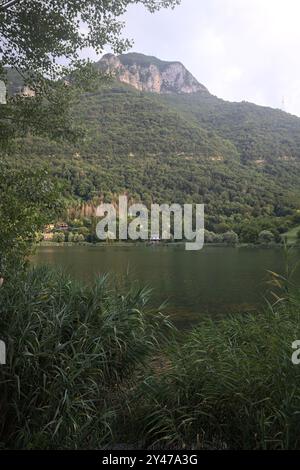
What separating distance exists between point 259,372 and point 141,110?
415 feet

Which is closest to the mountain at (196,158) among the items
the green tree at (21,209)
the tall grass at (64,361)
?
the green tree at (21,209)

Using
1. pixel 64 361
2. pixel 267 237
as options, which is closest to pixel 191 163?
pixel 267 237

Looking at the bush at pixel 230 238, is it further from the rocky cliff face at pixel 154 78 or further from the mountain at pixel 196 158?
the rocky cliff face at pixel 154 78

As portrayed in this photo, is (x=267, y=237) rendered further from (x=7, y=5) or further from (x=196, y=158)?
(x=7, y=5)

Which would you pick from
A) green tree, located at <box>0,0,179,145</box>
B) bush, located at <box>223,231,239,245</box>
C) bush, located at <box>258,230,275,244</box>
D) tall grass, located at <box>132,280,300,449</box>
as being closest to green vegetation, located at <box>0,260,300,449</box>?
tall grass, located at <box>132,280,300,449</box>

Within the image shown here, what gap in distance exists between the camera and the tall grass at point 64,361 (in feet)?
12.4

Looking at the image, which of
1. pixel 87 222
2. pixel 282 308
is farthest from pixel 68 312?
pixel 87 222

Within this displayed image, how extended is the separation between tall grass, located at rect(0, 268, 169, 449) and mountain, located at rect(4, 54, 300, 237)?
40.2 m

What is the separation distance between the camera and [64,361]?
14.0ft

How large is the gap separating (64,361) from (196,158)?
108932 millimetres

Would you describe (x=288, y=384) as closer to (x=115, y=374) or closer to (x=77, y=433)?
(x=77, y=433)

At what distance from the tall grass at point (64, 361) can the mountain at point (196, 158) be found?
40217 millimetres

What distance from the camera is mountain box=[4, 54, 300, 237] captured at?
66.7 metres

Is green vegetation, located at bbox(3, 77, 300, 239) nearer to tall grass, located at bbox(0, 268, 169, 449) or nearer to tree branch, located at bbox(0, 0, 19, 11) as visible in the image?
tree branch, located at bbox(0, 0, 19, 11)
